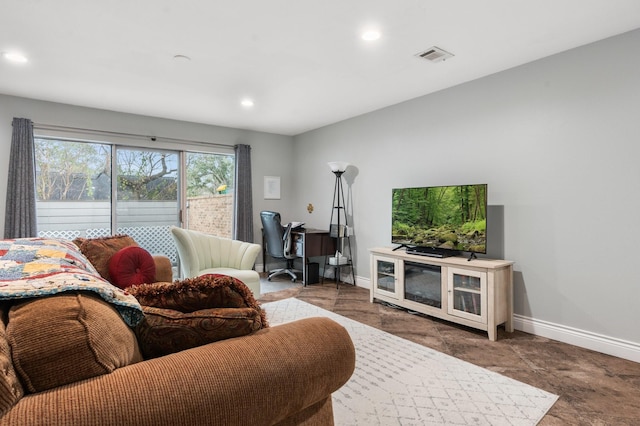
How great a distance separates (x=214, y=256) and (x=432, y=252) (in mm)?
2338

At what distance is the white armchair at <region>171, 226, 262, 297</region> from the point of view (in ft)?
11.3

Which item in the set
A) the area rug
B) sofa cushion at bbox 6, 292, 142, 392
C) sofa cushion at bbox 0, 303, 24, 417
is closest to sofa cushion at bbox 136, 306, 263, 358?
sofa cushion at bbox 6, 292, 142, 392

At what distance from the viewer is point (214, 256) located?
149 inches

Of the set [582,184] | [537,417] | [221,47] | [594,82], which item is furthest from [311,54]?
[537,417]

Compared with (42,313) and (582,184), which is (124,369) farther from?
(582,184)

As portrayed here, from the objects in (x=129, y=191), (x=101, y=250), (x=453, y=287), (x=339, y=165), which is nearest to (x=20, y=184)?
(x=129, y=191)

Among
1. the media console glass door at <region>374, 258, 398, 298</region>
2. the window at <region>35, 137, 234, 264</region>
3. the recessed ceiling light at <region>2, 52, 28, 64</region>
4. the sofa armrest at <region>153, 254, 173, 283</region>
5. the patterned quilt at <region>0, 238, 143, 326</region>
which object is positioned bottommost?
the media console glass door at <region>374, 258, 398, 298</region>

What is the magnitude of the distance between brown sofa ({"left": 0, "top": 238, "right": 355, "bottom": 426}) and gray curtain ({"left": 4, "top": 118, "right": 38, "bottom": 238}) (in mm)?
3961

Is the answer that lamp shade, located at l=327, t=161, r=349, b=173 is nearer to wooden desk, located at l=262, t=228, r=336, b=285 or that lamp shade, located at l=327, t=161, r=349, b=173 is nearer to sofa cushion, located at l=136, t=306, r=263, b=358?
wooden desk, located at l=262, t=228, r=336, b=285

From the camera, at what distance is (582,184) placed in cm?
273

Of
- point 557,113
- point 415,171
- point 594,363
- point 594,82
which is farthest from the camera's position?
point 415,171

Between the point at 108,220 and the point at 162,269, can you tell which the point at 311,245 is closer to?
the point at 162,269

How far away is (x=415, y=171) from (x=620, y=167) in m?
1.86

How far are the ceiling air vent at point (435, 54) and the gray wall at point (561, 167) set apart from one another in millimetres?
733
